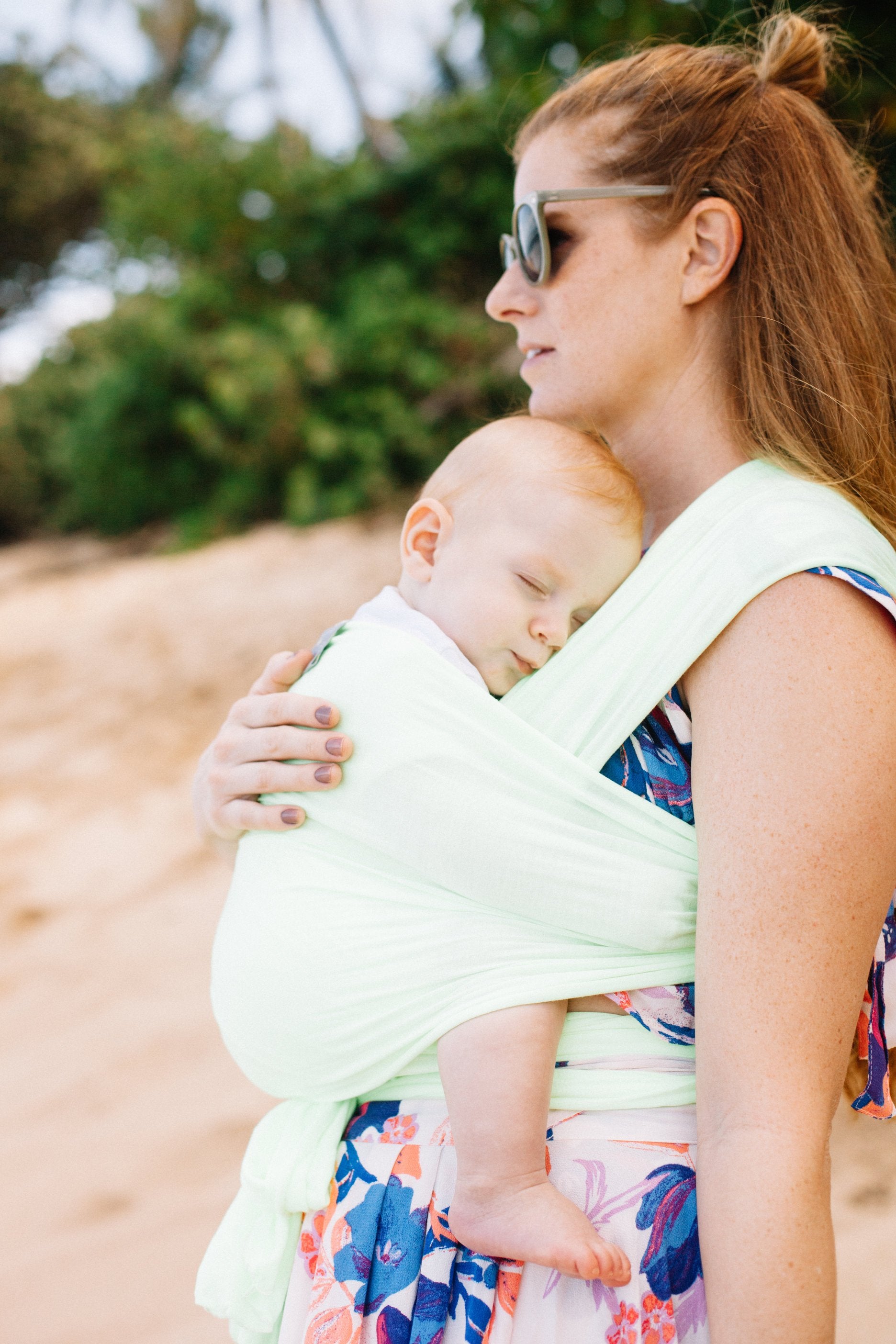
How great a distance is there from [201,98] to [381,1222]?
22083 mm

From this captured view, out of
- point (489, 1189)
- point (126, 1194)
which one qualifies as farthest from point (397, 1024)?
point (126, 1194)

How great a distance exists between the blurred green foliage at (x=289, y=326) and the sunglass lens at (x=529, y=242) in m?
7.08

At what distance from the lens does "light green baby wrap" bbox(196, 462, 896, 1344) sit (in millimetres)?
1190

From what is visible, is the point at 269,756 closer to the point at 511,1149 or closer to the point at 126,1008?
the point at 511,1149

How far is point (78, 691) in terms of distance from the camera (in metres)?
7.49

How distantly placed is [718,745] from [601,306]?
75 centimetres

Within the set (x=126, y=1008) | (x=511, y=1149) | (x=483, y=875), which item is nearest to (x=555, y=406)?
(x=483, y=875)

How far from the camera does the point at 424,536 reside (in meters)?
1.59

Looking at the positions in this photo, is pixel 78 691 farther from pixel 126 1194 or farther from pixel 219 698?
pixel 126 1194

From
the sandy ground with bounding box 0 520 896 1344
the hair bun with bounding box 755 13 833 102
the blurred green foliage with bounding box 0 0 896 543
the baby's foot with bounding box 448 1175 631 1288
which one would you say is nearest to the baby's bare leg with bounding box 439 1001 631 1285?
the baby's foot with bounding box 448 1175 631 1288

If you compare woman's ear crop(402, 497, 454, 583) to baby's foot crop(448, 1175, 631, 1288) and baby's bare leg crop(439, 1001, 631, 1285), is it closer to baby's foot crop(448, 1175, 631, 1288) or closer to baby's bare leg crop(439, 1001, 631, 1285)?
baby's bare leg crop(439, 1001, 631, 1285)

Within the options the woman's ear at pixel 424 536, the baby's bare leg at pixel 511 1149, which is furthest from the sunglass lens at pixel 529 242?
the baby's bare leg at pixel 511 1149

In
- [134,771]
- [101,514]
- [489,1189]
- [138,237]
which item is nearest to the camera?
[489,1189]

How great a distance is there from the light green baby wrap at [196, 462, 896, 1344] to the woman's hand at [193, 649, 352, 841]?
0.03m
